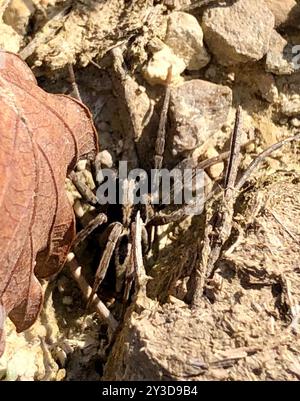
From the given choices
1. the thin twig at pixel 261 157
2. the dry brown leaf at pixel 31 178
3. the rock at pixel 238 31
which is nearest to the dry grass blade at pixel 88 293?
the dry brown leaf at pixel 31 178

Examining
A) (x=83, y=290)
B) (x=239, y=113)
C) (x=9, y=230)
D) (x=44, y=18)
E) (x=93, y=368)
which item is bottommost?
(x=93, y=368)

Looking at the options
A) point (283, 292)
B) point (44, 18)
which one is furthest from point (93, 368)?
point (44, 18)

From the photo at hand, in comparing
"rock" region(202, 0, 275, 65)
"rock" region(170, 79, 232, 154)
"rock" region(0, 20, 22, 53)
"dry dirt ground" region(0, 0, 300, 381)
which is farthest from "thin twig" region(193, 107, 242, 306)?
"rock" region(0, 20, 22, 53)

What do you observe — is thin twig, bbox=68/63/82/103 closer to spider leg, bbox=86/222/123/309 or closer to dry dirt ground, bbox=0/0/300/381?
dry dirt ground, bbox=0/0/300/381

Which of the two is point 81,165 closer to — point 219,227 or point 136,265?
point 136,265

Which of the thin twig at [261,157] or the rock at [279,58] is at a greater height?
the rock at [279,58]

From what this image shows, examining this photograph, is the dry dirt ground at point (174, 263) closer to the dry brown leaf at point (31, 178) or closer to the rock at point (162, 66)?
the rock at point (162, 66)

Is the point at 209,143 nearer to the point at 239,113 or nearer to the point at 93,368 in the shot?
the point at 239,113
